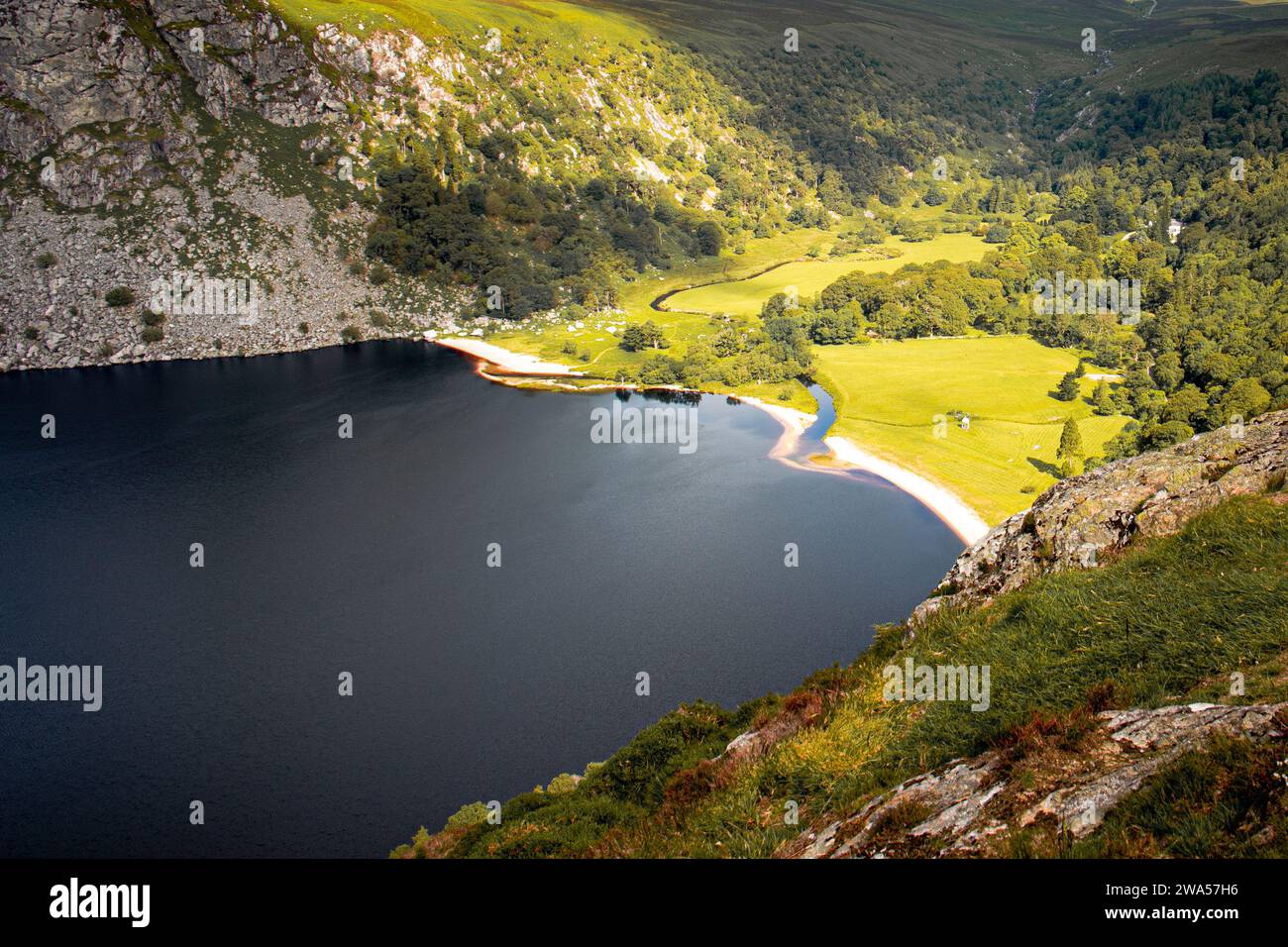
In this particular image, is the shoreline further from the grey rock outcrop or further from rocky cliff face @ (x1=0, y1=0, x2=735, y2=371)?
the grey rock outcrop

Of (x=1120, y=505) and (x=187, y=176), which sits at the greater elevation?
(x=187, y=176)

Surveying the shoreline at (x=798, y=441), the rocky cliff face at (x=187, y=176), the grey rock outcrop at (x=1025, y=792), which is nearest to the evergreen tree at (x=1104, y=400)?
the shoreline at (x=798, y=441)

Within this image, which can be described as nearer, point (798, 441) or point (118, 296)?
point (798, 441)

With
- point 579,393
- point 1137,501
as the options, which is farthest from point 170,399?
point 1137,501

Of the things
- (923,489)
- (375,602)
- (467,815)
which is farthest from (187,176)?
(467,815)

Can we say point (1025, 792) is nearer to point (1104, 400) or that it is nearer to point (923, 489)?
point (923, 489)

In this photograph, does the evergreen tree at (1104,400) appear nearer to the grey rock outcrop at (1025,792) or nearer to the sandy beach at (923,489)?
the sandy beach at (923,489)

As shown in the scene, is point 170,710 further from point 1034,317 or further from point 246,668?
point 1034,317
